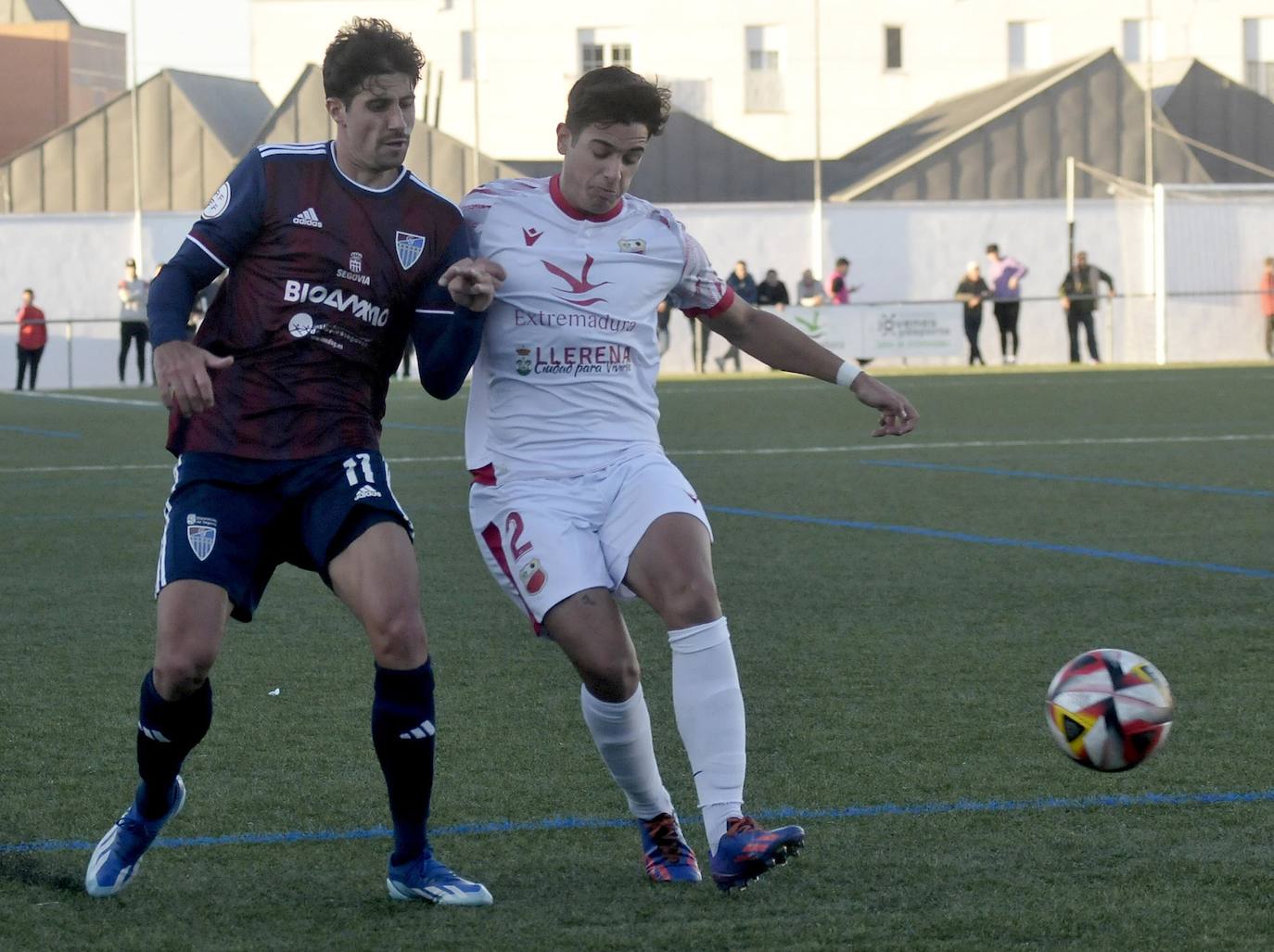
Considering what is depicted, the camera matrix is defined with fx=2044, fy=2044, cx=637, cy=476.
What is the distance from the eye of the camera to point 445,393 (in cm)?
454

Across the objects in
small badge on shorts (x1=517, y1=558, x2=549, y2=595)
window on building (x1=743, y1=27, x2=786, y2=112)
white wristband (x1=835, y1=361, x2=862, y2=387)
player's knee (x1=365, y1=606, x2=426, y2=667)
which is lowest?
player's knee (x1=365, y1=606, x2=426, y2=667)

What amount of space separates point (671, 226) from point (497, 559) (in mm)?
898

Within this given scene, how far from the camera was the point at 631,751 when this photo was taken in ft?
14.3

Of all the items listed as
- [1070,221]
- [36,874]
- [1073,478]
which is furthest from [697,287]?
[1070,221]

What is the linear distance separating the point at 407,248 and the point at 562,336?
0.40 meters

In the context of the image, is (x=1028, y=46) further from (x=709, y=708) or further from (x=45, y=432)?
(x=709, y=708)

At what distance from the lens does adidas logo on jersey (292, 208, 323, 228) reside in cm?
430

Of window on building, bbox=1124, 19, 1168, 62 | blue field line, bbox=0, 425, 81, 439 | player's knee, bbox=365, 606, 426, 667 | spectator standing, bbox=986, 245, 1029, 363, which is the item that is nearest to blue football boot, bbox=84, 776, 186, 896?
player's knee, bbox=365, 606, 426, 667

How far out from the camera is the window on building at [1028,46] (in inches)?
2099

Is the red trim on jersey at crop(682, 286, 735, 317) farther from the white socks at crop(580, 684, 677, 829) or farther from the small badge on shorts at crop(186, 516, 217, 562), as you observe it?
the small badge on shorts at crop(186, 516, 217, 562)

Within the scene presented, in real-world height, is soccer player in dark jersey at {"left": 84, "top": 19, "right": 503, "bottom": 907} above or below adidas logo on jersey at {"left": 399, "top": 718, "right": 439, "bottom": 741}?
above

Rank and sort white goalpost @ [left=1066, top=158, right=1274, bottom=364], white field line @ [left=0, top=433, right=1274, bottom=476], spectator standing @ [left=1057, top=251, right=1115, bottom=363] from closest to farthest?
white field line @ [left=0, top=433, right=1274, bottom=476] < spectator standing @ [left=1057, top=251, right=1115, bottom=363] < white goalpost @ [left=1066, top=158, right=1274, bottom=364]

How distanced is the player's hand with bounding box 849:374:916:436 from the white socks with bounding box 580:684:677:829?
95 cm

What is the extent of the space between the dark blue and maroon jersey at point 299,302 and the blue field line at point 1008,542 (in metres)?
5.32
